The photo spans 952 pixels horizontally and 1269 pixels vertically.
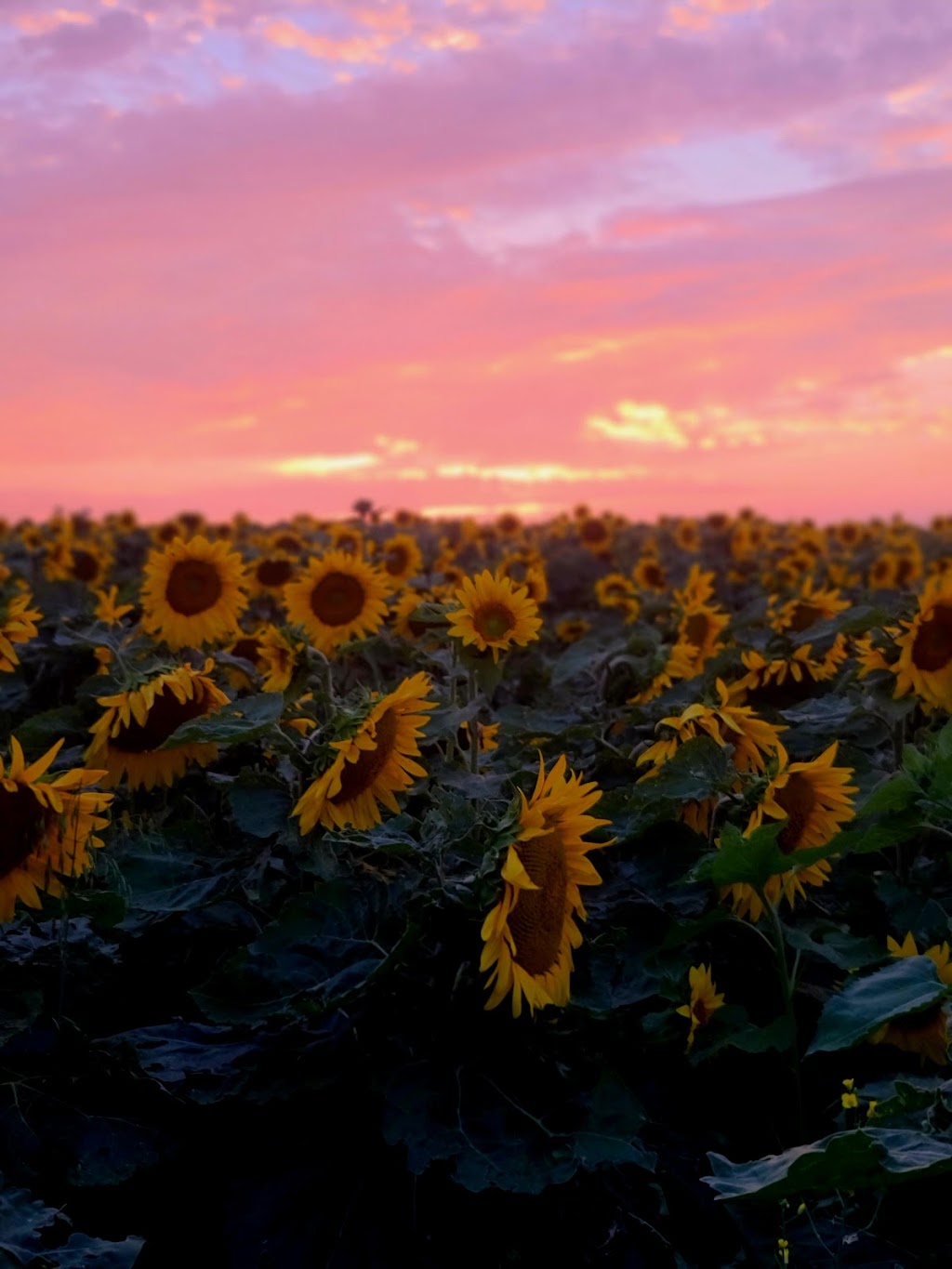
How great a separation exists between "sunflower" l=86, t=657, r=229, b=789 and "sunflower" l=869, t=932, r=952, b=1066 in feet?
6.94

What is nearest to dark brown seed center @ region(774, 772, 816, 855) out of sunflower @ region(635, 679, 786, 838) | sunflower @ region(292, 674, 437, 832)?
Answer: sunflower @ region(635, 679, 786, 838)

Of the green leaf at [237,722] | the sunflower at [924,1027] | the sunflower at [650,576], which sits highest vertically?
the sunflower at [650,576]

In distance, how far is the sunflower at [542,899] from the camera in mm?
3004

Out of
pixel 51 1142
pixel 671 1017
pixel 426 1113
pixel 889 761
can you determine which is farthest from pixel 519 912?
pixel 889 761

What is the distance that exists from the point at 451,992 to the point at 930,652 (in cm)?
246

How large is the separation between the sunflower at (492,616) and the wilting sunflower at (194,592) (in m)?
1.81

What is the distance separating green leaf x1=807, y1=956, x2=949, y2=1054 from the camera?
271cm

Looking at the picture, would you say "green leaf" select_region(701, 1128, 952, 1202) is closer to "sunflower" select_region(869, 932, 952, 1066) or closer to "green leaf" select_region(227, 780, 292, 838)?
"sunflower" select_region(869, 932, 952, 1066)

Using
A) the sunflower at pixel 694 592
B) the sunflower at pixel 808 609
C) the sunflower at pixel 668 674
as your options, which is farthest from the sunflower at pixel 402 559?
the sunflower at pixel 668 674

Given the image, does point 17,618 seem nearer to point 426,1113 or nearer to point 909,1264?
point 426,1113

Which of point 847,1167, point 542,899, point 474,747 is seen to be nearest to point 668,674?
point 474,747

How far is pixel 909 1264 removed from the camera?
3129mm

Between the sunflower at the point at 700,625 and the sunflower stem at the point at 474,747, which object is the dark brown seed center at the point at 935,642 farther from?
the sunflower at the point at 700,625

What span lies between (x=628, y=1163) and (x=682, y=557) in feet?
43.6
